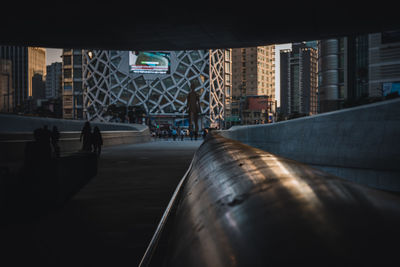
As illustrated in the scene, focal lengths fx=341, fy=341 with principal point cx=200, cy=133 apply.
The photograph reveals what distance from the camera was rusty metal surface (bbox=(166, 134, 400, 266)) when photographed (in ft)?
3.09

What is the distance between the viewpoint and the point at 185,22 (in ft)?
51.1

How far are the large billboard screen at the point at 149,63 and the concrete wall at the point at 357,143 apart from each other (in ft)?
310

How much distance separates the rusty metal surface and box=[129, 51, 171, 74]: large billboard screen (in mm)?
104800

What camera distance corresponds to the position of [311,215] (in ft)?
3.60

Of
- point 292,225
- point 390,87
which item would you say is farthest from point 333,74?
point 292,225

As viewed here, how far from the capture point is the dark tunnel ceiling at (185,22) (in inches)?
526

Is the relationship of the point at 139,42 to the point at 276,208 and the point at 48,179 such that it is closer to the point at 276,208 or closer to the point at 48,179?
the point at 48,179

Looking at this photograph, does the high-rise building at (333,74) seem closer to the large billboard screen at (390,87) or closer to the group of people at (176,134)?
the large billboard screen at (390,87)

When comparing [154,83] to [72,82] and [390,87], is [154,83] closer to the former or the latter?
[72,82]

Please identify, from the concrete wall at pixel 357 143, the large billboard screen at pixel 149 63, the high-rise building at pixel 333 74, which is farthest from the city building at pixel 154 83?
the concrete wall at pixel 357 143

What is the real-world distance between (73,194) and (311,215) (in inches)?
282

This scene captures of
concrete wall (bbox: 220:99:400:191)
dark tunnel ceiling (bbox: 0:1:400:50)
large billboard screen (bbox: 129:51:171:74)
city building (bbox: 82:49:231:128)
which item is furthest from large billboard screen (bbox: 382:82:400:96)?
large billboard screen (bbox: 129:51:171:74)

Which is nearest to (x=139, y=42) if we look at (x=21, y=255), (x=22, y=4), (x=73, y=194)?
(x=22, y=4)

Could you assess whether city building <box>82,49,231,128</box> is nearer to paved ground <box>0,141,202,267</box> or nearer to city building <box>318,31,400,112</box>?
city building <box>318,31,400,112</box>
